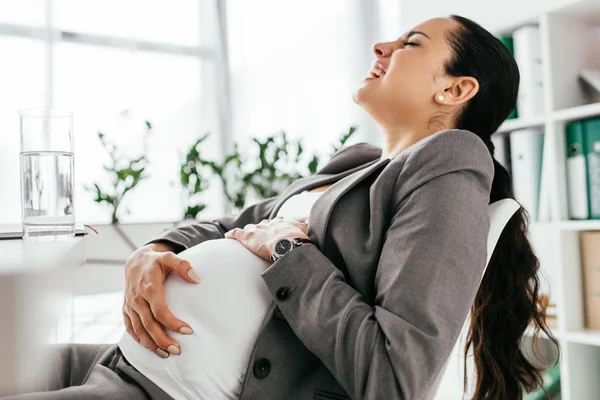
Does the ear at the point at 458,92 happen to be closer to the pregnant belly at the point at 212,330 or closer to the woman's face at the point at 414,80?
the woman's face at the point at 414,80

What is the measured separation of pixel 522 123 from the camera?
6.23ft

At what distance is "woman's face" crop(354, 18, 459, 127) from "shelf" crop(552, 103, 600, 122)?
2.09 feet

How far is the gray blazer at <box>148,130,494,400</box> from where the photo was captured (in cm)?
81

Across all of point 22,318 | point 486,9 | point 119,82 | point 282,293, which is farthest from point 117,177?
point 22,318

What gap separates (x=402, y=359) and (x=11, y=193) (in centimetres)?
244

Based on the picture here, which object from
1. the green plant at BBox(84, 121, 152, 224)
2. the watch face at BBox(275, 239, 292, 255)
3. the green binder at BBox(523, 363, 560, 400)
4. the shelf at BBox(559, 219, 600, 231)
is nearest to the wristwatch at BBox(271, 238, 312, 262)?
the watch face at BBox(275, 239, 292, 255)

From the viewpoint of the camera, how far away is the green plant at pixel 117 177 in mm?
2486

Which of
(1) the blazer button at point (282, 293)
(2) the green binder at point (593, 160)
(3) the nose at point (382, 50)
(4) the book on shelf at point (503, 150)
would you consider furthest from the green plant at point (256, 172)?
(1) the blazer button at point (282, 293)

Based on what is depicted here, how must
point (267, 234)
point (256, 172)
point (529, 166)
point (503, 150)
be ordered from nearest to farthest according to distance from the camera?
1. point (267, 234)
2. point (529, 166)
3. point (503, 150)
4. point (256, 172)

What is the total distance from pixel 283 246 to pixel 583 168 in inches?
48.4

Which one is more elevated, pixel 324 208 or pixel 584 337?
pixel 324 208

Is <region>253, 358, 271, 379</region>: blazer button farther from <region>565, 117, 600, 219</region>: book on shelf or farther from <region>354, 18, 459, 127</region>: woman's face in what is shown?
<region>565, 117, 600, 219</region>: book on shelf

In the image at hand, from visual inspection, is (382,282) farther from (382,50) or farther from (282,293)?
(382,50)

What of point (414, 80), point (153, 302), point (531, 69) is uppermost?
point (531, 69)
